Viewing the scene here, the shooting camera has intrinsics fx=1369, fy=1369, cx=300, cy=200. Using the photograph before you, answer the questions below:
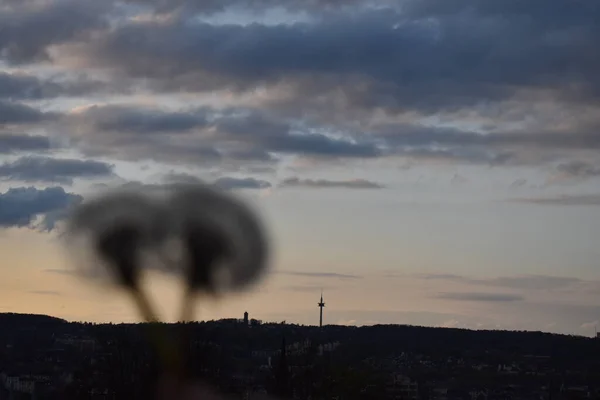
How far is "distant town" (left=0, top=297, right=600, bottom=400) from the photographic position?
2894 inches

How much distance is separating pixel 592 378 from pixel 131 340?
178 ft

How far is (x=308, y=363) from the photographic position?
95.5 meters

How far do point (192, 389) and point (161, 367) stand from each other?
9.20m

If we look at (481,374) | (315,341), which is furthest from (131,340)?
(481,374)

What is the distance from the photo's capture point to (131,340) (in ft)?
256

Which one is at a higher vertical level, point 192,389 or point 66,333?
A: point 66,333

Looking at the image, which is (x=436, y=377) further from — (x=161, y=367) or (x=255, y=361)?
(x=161, y=367)

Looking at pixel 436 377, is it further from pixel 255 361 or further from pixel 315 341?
pixel 255 361

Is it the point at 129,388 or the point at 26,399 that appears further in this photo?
the point at 26,399

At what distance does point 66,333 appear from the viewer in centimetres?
12269

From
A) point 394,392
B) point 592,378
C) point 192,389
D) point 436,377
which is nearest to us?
point 192,389

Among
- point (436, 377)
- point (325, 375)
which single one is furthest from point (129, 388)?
point (436, 377)

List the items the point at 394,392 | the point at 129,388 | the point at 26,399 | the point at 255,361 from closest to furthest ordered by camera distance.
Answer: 1. the point at 129,388
2. the point at 394,392
3. the point at 26,399
4. the point at 255,361

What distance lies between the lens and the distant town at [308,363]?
73.5 m
